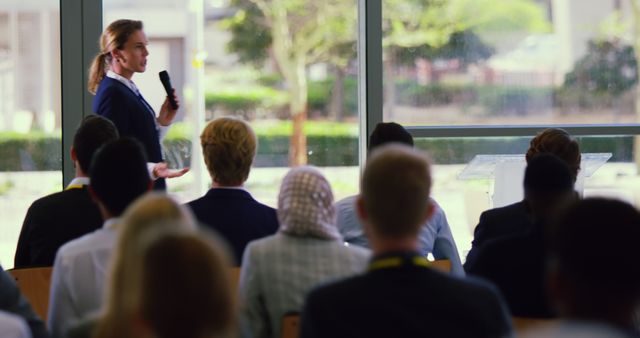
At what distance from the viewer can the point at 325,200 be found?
289 cm

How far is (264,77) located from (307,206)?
337 centimetres

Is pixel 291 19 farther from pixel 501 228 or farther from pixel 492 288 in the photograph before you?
pixel 492 288

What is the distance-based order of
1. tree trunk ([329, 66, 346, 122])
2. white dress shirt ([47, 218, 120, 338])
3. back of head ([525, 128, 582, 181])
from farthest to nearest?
tree trunk ([329, 66, 346, 122]) < back of head ([525, 128, 582, 181]) < white dress shirt ([47, 218, 120, 338])

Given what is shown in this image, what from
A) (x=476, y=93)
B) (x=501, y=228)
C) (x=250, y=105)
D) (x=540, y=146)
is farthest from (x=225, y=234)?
(x=476, y=93)

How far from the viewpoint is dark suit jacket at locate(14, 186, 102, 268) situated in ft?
11.5

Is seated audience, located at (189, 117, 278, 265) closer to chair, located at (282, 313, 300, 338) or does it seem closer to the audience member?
chair, located at (282, 313, 300, 338)

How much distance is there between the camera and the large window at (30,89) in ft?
19.3

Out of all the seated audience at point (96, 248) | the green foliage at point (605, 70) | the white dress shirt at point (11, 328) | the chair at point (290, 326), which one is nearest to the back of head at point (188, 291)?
the white dress shirt at point (11, 328)

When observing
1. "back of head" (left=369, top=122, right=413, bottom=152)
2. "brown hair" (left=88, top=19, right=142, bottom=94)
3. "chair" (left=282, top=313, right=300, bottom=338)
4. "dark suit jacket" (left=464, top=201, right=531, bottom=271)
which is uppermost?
"brown hair" (left=88, top=19, right=142, bottom=94)

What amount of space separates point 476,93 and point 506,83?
0.19 m

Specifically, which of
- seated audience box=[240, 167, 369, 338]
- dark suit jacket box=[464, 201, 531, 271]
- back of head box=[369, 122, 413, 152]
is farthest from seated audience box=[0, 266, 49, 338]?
back of head box=[369, 122, 413, 152]

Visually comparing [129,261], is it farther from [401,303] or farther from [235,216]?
[235,216]

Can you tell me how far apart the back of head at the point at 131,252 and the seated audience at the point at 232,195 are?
1.36 meters

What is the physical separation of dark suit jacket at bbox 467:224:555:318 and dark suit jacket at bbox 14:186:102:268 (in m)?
1.41
